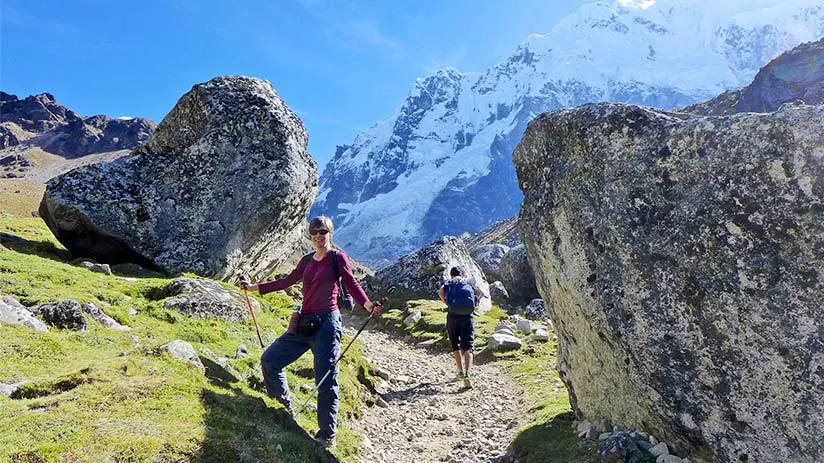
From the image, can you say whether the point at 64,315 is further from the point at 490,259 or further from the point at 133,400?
the point at 490,259

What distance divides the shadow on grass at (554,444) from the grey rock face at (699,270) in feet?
2.73

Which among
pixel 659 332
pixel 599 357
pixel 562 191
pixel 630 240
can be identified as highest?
pixel 562 191

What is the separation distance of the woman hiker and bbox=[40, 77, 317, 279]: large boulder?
12805 millimetres

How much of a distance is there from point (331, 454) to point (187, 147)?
18.8m

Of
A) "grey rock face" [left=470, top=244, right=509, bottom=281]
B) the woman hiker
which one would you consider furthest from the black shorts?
"grey rock face" [left=470, top=244, right=509, bottom=281]

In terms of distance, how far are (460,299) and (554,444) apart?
7.96 metres

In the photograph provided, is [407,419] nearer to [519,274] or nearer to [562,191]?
[562,191]

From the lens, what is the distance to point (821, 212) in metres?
7.69

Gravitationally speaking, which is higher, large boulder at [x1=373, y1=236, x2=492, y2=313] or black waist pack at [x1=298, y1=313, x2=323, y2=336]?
large boulder at [x1=373, y1=236, x2=492, y2=313]

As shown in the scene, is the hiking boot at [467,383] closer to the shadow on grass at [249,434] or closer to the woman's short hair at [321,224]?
the shadow on grass at [249,434]

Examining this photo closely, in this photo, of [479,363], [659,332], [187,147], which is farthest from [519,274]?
[659,332]

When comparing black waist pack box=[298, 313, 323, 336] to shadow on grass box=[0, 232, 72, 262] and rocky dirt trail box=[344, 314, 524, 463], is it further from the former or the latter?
shadow on grass box=[0, 232, 72, 262]

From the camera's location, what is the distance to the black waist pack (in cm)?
1111

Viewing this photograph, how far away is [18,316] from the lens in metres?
10.7
